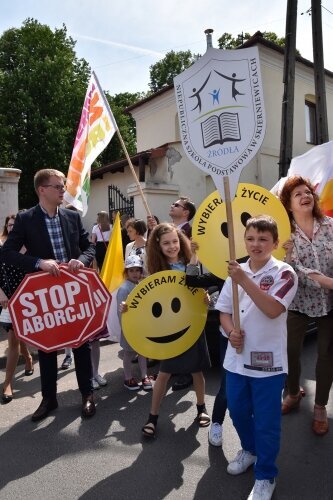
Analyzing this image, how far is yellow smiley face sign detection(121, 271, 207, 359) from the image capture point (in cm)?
313

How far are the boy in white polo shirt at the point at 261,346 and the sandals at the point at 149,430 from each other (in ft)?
2.99

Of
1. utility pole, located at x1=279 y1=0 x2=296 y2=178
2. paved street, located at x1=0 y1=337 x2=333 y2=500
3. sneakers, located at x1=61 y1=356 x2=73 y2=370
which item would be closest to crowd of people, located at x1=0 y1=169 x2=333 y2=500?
paved street, located at x1=0 y1=337 x2=333 y2=500

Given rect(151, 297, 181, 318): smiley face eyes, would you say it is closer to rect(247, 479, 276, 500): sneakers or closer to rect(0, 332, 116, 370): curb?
rect(247, 479, 276, 500): sneakers

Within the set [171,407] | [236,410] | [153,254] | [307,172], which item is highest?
[307,172]

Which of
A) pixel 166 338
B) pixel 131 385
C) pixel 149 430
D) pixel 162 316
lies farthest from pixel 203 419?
pixel 131 385

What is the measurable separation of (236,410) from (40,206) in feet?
7.68

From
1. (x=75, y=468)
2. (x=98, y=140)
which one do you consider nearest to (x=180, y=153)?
(x=98, y=140)

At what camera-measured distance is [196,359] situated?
3.30 metres

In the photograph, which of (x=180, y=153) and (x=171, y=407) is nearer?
(x=171, y=407)

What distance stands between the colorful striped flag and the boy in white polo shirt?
96.9 inches

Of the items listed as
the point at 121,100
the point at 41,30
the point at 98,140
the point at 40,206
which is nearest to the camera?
the point at 40,206

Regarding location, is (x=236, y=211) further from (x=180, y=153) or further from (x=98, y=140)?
(x=180, y=153)

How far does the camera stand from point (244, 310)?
251cm

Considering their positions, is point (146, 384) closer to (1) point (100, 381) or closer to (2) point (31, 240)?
(1) point (100, 381)
